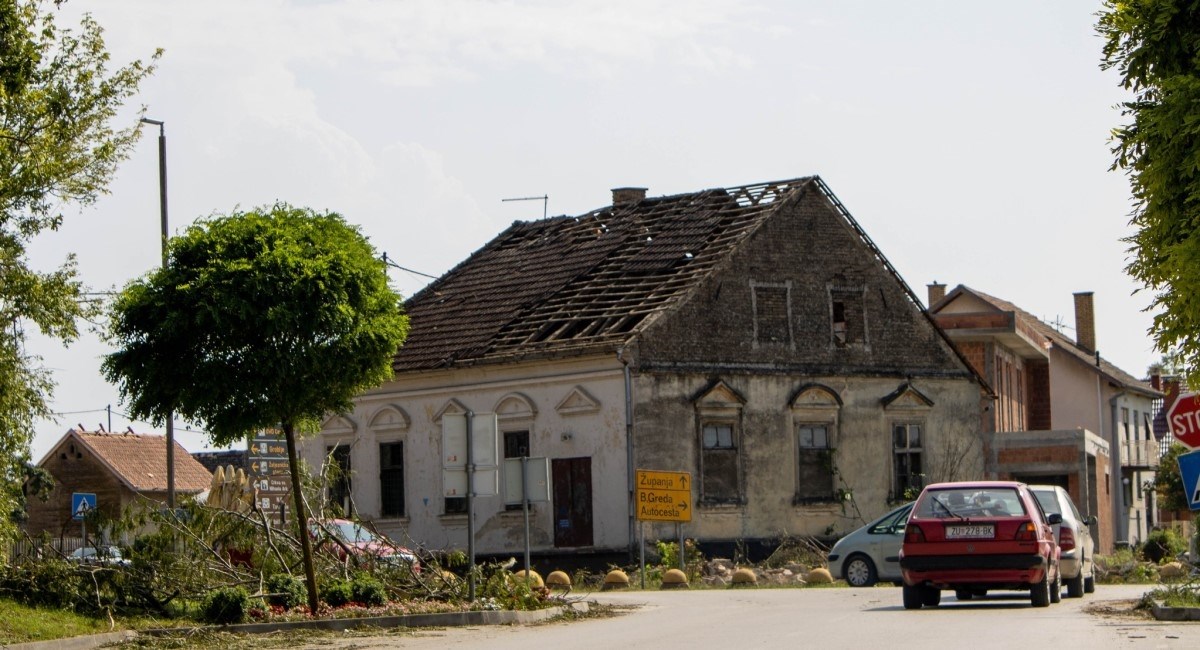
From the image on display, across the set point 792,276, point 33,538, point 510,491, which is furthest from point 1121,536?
point 33,538

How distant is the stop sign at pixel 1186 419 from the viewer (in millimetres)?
20750

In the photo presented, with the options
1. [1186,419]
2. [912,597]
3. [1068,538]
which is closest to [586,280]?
[1068,538]

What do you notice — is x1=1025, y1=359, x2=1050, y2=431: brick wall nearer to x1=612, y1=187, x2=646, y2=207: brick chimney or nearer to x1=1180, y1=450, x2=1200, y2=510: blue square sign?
x1=612, y1=187, x2=646, y2=207: brick chimney

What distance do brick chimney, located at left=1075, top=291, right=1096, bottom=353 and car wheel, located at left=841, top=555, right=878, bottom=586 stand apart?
48365 mm

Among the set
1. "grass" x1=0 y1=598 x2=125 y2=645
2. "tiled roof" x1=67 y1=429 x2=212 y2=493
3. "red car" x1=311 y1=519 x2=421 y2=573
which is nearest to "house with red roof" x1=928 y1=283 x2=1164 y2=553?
"red car" x1=311 y1=519 x2=421 y2=573

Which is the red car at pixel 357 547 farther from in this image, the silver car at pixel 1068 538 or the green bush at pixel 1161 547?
the green bush at pixel 1161 547

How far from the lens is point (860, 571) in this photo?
1219 inches

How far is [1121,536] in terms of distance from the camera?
64.0 metres

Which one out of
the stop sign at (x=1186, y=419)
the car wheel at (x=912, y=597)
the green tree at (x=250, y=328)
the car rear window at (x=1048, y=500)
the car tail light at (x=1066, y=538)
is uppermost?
the green tree at (x=250, y=328)

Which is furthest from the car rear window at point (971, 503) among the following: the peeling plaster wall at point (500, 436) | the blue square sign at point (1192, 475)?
the peeling plaster wall at point (500, 436)

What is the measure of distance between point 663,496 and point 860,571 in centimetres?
508

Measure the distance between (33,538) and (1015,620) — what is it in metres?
12.5

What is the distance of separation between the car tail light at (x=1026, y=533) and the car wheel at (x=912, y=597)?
1.54 meters

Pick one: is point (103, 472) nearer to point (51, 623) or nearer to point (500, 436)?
point (500, 436)
